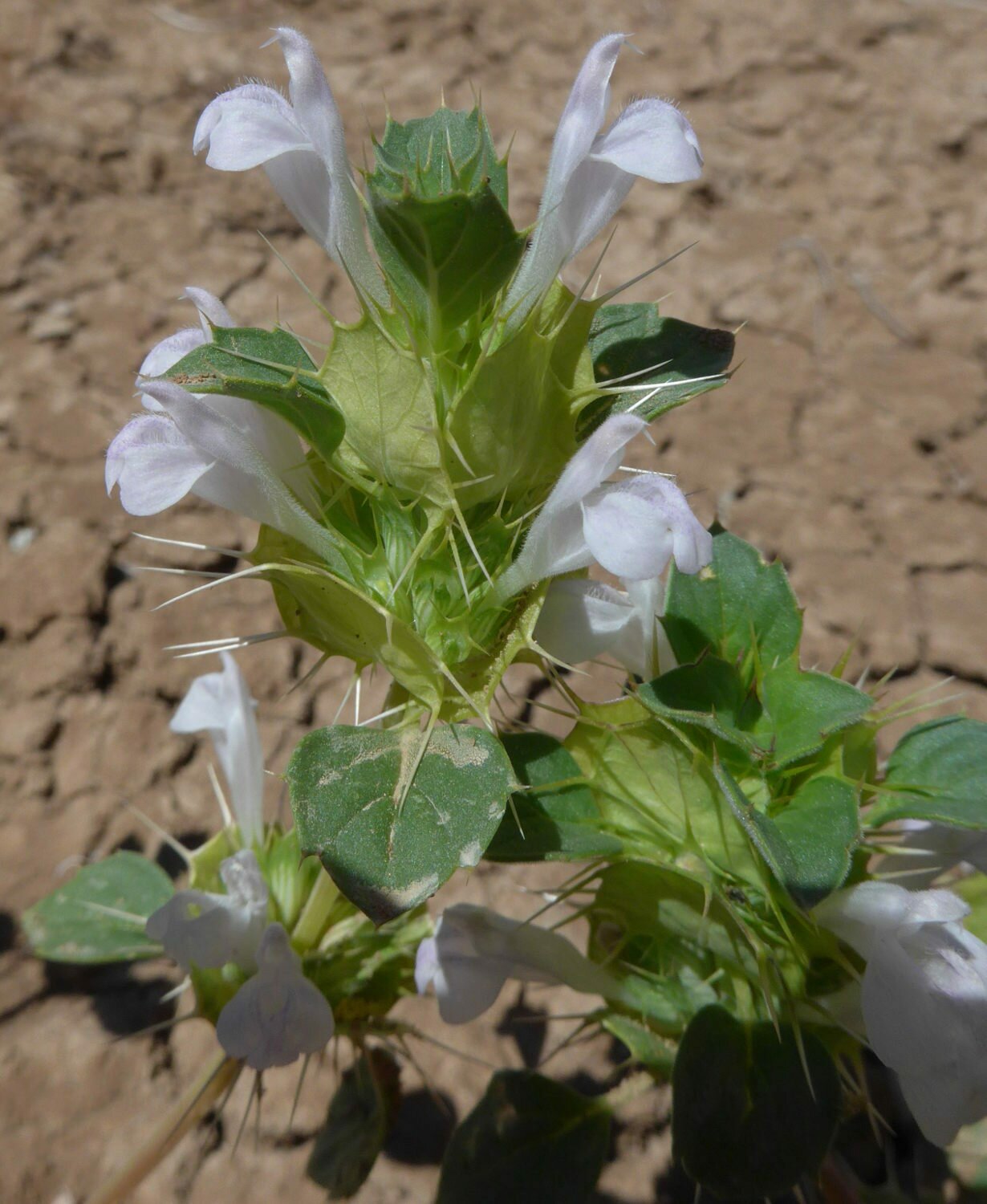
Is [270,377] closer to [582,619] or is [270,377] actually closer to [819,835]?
[582,619]

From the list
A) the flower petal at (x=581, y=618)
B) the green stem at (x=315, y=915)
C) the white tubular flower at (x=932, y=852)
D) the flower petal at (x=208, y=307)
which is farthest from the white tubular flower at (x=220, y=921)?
the white tubular flower at (x=932, y=852)

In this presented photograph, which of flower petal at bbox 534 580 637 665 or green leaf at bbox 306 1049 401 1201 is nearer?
flower petal at bbox 534 580 637 665

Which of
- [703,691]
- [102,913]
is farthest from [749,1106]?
[102,913]

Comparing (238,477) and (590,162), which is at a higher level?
(590,162)

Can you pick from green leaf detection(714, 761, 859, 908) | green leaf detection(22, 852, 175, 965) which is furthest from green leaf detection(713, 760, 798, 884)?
green leaf detection(22, 852, 175, 965)

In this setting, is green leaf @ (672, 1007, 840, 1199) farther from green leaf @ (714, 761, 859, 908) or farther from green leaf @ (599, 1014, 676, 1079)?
green leaf @ (714, 761, 859, 908)

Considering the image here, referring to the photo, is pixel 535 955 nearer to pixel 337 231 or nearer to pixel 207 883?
pixel 207 883

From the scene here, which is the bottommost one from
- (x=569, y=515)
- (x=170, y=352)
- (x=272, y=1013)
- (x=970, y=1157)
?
(x=970, y=1157)

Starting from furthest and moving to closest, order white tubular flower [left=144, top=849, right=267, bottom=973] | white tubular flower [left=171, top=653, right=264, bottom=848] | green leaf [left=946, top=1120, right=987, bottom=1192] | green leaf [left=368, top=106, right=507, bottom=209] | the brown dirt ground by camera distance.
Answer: the brown dirt ground → green leaf [left=946, top=1120, right=987, bottom=1192] → white tubular flower [left=171, top=653, right=264, bottom=848] → white tubular flower [left=144, top=849, right=267, bottom=973] → green leaf [left=368, top=106, right=507, bottom=209]
